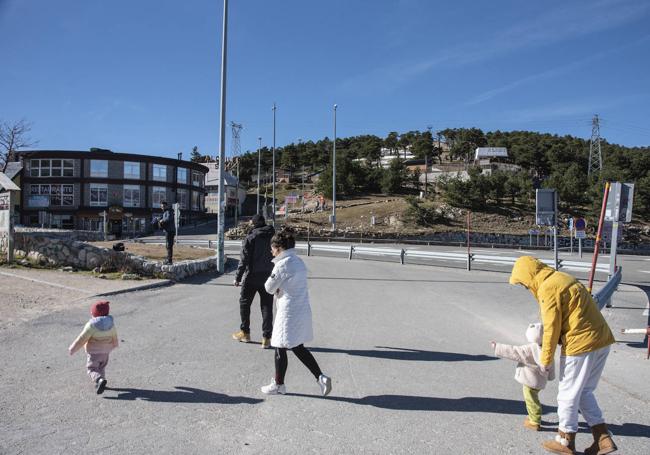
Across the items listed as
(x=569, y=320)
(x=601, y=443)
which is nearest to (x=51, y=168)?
(x=569, y=320)

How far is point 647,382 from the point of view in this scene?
538 centimetres

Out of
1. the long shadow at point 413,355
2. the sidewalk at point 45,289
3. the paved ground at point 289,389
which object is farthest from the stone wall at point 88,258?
the long shadow at point 413,355

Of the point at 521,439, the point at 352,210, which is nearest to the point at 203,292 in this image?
the point at 521,439

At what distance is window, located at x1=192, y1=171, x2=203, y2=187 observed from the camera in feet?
231

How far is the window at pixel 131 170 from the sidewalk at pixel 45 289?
52.4m

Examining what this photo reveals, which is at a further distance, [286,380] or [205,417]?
[286,380]

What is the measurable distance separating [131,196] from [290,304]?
62892mm

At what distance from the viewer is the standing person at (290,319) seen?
4625mm

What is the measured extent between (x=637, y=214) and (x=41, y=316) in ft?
230

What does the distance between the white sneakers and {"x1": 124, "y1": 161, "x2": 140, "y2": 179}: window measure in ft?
206

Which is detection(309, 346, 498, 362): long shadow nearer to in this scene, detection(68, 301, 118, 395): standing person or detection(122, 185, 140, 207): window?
detection(68, 301, 118, 395): standing person

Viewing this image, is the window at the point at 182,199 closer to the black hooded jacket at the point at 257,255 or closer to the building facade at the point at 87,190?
the building facade at the point at 87,190

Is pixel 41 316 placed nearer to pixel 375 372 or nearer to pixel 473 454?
pixel 375 372

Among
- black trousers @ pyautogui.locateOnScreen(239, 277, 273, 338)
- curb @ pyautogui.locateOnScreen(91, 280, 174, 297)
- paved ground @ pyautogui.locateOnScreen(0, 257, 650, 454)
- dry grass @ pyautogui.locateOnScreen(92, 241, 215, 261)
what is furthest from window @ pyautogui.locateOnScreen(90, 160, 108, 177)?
black trousers @ pyautogui.locateOnScreen(239, 277, 273, 338)
